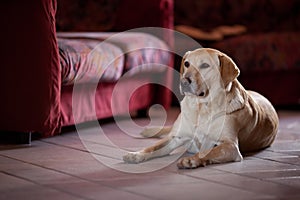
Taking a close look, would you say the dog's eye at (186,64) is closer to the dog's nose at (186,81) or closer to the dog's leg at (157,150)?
the dog's nose at (186,81)

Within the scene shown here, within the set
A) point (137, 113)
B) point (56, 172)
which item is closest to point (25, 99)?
point (56, 172)

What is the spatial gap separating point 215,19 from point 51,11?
2380 millimetres

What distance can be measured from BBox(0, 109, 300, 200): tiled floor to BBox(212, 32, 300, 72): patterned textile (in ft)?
4.75

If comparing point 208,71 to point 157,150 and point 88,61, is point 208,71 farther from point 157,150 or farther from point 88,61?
point 88,61

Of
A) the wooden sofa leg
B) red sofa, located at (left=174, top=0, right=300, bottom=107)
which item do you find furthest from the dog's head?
red sofa, located at (left=174, top=0, right=300, bottom=107)

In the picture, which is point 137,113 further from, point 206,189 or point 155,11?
point 206,189

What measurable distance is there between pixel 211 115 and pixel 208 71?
0.60ft

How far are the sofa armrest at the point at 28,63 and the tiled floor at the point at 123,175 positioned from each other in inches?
5.8

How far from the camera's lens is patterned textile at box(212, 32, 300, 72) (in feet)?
13.6

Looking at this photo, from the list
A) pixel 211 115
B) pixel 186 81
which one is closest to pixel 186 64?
pixel 186 81

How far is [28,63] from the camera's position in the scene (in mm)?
2494

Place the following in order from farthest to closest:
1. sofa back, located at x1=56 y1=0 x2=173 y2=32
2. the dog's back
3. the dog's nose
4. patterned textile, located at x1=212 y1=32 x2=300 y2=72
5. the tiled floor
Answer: patterned textile, located at x1=212 y1=32 x2=300 y2=72 → sofa back, located at x1=56 y1=0 x2=173 y2=32 → the dog's back → the dog's nose → the tiled floor

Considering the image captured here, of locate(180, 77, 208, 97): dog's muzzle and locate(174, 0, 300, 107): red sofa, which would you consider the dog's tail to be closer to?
locate(180, 77, 208, 97): dog's muzzle

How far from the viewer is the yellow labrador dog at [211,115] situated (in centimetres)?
228
